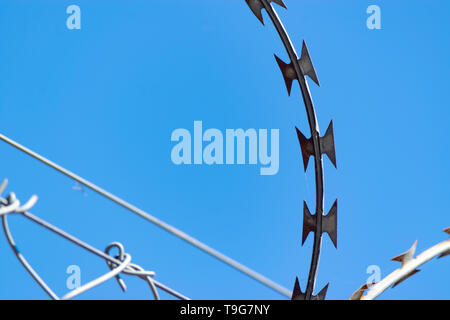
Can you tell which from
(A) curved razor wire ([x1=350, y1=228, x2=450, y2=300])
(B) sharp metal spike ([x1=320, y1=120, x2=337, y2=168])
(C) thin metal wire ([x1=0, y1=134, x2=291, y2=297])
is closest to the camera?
(C) thin metal wire ([x1=0, y1=134, x2=291, y2=297])

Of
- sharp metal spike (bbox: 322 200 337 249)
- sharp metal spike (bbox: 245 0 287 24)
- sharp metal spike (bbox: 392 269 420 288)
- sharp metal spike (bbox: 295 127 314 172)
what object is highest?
sharp metal spike (bbox: 245 0 287 24)

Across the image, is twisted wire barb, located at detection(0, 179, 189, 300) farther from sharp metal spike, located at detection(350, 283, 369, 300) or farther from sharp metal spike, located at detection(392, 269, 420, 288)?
sharp metal spike, located at detection(392, 269, 420, 288)

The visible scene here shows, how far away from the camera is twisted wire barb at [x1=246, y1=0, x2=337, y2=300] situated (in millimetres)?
4137

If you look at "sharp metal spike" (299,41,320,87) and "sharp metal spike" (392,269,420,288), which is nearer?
"sharp metal spike" (392,269,420,288)

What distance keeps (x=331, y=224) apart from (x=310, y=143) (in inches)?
25.6

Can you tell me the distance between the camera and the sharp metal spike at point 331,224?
13.8 ft

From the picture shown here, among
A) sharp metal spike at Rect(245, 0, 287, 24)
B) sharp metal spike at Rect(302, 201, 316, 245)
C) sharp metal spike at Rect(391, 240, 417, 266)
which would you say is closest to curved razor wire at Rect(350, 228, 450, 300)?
sharp metal spike at Rect(391, 240, 417, 266)

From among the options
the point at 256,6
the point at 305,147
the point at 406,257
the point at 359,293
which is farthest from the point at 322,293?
the point at 256,6

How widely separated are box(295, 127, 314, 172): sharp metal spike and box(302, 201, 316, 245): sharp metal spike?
0.36 m

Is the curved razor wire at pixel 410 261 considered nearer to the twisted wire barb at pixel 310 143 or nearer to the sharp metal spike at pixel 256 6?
the twisted wire barb at pixel 310 143

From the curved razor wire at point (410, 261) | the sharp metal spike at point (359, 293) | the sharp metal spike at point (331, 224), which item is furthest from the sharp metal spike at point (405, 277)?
the sharp metal spike at point (331, 224)

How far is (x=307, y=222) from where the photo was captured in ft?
14.0
